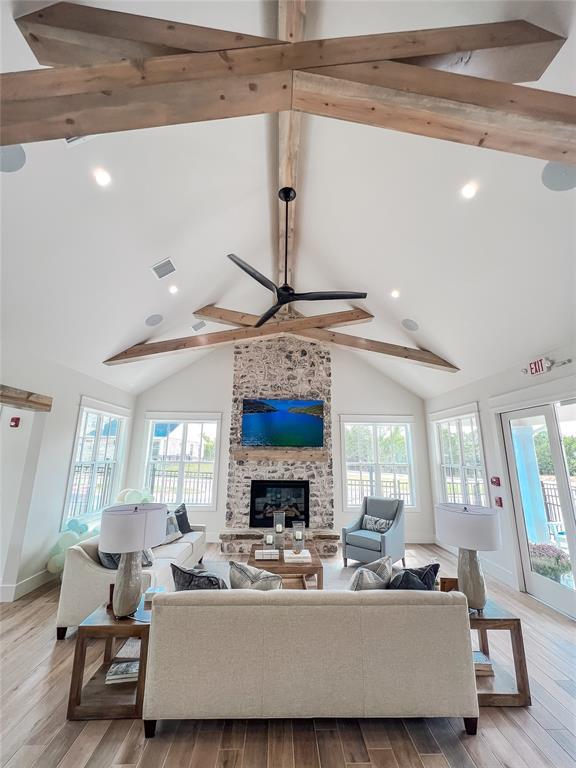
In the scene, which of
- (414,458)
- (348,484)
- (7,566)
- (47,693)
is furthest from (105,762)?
(414,458)

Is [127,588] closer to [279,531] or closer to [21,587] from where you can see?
[21,587]

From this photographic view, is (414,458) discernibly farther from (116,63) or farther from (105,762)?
(116,63)

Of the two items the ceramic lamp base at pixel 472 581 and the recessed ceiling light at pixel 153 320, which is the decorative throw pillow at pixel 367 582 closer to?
the ceramic lamp base at pixel 472 581

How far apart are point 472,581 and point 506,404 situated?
292 cm

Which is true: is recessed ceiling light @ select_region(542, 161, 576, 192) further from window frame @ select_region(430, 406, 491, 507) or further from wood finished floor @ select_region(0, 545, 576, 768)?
wood finished floor @ select_region(0, 545, 576, 768)

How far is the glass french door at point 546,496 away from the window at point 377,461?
105 inches

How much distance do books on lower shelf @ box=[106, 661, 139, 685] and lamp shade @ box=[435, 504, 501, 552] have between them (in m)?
2.40

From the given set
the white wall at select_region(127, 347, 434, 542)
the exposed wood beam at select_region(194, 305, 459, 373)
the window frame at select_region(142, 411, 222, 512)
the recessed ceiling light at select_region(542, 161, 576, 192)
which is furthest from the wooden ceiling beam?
the window frame at select_region(142, 411, 222, 512)

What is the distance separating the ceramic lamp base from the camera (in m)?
2.44

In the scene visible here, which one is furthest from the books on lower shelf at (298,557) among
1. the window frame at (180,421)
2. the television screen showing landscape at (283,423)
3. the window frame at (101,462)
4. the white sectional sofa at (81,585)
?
the window frame at (101,462)

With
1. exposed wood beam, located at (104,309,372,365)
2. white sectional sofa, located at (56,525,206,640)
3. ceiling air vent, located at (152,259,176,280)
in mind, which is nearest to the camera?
white sectional sofa, located at (56,525,206,640)

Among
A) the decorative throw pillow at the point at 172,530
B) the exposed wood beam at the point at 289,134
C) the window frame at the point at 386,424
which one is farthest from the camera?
the window frame at the point at 386,424

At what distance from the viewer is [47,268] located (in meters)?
3.24

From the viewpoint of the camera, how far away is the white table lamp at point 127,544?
232 centimetres
